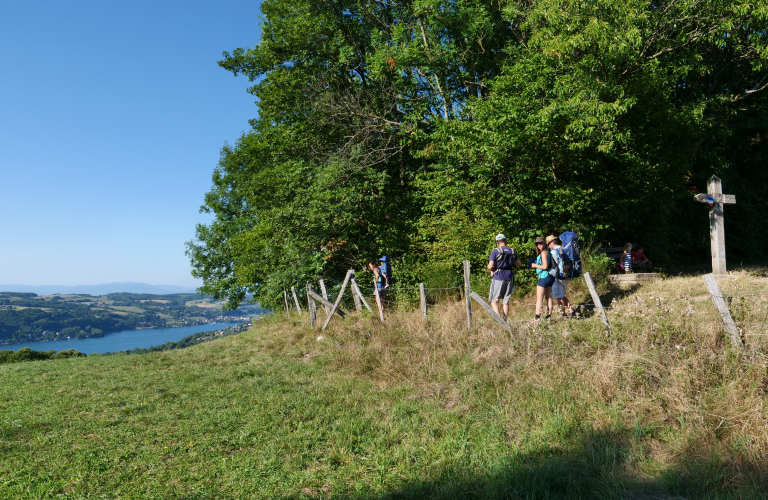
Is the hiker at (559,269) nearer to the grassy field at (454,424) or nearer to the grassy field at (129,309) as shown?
the grassy field at (454,424)

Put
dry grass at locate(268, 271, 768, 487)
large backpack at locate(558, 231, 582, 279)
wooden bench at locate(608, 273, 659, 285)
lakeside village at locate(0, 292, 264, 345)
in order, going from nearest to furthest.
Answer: dry grass at locate(268, 271, 768, 487) < large backpack at locate(558, 231, 582, 279) < wooden bench at locate(608, 273, 659, 285) < lakeside village at locate(0, 292, 264, 345)

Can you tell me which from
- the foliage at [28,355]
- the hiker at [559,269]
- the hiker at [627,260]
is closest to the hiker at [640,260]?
the hiker at [627,260]

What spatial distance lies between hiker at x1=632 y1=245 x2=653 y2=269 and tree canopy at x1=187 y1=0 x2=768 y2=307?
0.94 m

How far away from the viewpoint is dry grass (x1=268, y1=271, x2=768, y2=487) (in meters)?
4.34

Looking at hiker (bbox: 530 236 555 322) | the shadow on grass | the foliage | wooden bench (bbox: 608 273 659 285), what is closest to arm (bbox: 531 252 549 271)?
hiker (bbox: 530 236 555 322)

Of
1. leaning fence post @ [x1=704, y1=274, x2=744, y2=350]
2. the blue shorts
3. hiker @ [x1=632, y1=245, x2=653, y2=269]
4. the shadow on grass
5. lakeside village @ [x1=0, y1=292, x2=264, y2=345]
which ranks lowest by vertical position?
lakeside village @ [x1=0, y1=292, x2=264, y2=345]

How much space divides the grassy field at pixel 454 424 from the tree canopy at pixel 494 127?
616 centimetres

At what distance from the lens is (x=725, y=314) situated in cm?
546

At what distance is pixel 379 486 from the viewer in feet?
13.9

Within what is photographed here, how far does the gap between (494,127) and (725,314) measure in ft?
25.9

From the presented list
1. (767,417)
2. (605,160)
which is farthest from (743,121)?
(767,417)

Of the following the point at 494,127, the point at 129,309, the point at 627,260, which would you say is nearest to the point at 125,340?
the point at 129,309

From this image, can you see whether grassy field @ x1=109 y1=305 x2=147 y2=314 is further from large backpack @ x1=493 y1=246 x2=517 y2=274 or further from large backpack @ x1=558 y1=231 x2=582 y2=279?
large backpack @ x1=558 y1=231 x2=582 y2=279

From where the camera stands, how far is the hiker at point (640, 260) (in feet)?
47.5
